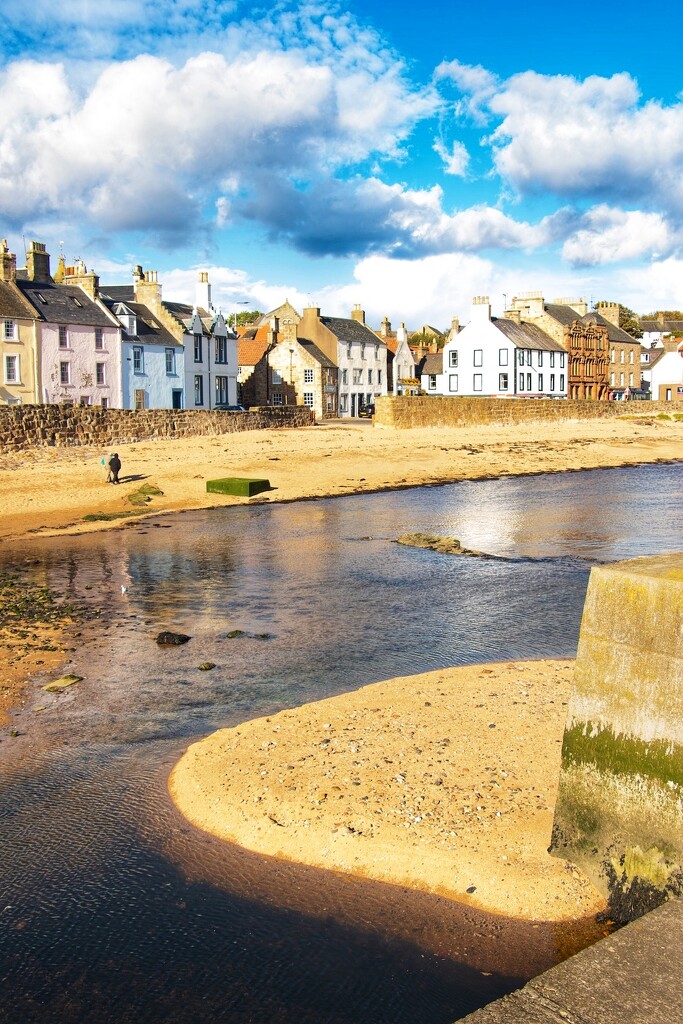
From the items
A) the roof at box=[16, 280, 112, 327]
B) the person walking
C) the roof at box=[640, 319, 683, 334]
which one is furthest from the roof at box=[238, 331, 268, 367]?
the roof at box=[640, 319, 683, 334]

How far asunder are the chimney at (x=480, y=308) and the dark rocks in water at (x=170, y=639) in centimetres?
8035

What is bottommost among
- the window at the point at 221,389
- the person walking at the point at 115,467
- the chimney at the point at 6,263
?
the person walking at the point at 115,467

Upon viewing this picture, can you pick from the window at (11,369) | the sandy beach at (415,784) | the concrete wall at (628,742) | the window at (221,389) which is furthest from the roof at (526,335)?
the concrete wall at (628,742)

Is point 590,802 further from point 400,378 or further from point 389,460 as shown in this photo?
point 400,378

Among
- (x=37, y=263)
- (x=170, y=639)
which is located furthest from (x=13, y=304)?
(x=170, y=639)

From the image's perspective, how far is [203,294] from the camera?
251 feet

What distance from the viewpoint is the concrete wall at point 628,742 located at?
621 centimetres

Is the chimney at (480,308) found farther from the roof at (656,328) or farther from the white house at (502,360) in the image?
the roof at (656,328)

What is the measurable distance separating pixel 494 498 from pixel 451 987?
3006 cm

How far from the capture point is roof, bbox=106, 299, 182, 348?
64.2m

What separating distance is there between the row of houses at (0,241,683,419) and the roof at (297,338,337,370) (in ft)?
0.69

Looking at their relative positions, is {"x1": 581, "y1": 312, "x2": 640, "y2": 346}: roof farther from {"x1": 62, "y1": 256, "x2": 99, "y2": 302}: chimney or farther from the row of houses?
{"x1": 62, "y1": 256, "x2": 99, "y2": 302}: chimney

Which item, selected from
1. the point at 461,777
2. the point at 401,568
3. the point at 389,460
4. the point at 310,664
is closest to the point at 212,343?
the point at 389,460

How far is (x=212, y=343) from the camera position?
73.3m
